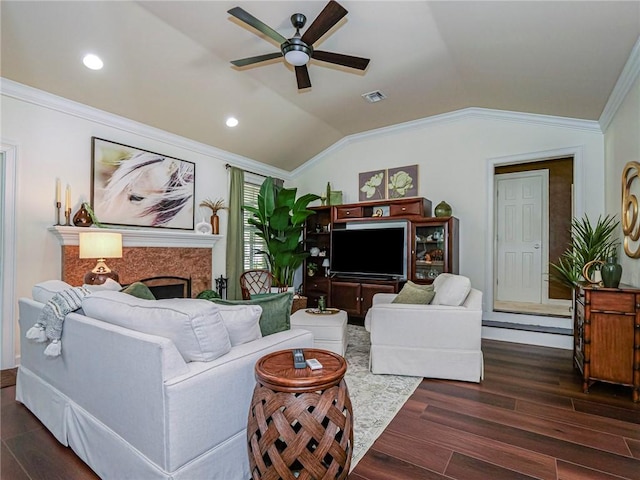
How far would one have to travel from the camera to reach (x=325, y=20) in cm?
231

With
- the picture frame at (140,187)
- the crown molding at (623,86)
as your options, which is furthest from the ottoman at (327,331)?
the crown molding at (623,86)

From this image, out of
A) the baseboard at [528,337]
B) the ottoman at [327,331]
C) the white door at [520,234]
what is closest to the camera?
the ottoman at [327,331]

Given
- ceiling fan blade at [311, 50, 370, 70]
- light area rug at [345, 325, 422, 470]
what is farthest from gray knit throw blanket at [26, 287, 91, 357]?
ceiling fan blade at [311, 50, 370, 70]

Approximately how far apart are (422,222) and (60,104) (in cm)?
444

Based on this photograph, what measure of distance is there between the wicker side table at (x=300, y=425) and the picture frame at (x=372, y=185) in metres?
4.36

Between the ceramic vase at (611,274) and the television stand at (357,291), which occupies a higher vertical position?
the ceramic vase at (611,274)

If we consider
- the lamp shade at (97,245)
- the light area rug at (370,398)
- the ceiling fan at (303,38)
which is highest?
the ceiling fan at (303,38)

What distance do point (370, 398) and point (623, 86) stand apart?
3.44 metres

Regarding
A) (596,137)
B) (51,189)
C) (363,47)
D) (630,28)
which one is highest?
(363,47)

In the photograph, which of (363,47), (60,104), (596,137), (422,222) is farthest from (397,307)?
(60,104)

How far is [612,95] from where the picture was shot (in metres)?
3.18

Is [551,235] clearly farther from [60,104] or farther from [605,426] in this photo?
[60,104]

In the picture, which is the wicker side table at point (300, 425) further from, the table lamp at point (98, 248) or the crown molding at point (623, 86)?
the crown molding at point (623, 86)

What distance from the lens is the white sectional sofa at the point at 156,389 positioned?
1.32 meters
